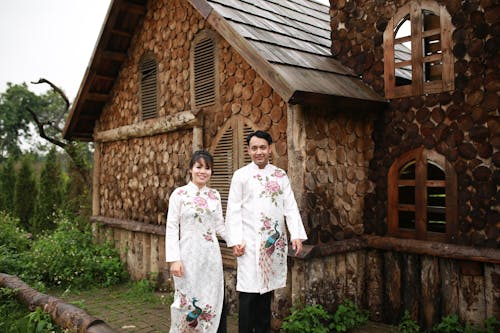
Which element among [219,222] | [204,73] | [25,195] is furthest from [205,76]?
[25,195]

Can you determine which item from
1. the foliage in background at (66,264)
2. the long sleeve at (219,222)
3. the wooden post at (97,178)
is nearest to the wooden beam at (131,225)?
the wooden post at (97,178)

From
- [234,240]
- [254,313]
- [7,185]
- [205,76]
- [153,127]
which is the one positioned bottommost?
[254,313]

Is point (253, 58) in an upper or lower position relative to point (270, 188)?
upper

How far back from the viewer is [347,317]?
523 centimetres

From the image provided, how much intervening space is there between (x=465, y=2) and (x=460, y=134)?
Result: 1470 mm

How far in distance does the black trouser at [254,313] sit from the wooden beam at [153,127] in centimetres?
319

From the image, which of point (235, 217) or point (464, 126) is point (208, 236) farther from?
point (464, 126)

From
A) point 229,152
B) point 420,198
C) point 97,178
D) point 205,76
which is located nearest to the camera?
point 420,198

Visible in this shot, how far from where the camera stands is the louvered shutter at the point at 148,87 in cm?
773

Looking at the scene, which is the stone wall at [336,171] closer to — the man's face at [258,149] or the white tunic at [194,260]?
the man's face at [258,149]

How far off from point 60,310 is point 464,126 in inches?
191

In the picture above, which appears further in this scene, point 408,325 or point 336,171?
point 336,171

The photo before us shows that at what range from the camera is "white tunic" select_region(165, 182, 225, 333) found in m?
3.73

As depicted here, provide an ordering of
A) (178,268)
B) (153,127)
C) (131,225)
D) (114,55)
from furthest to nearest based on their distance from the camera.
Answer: (114,55)
(131,225)
(153,127)
(178,268)
